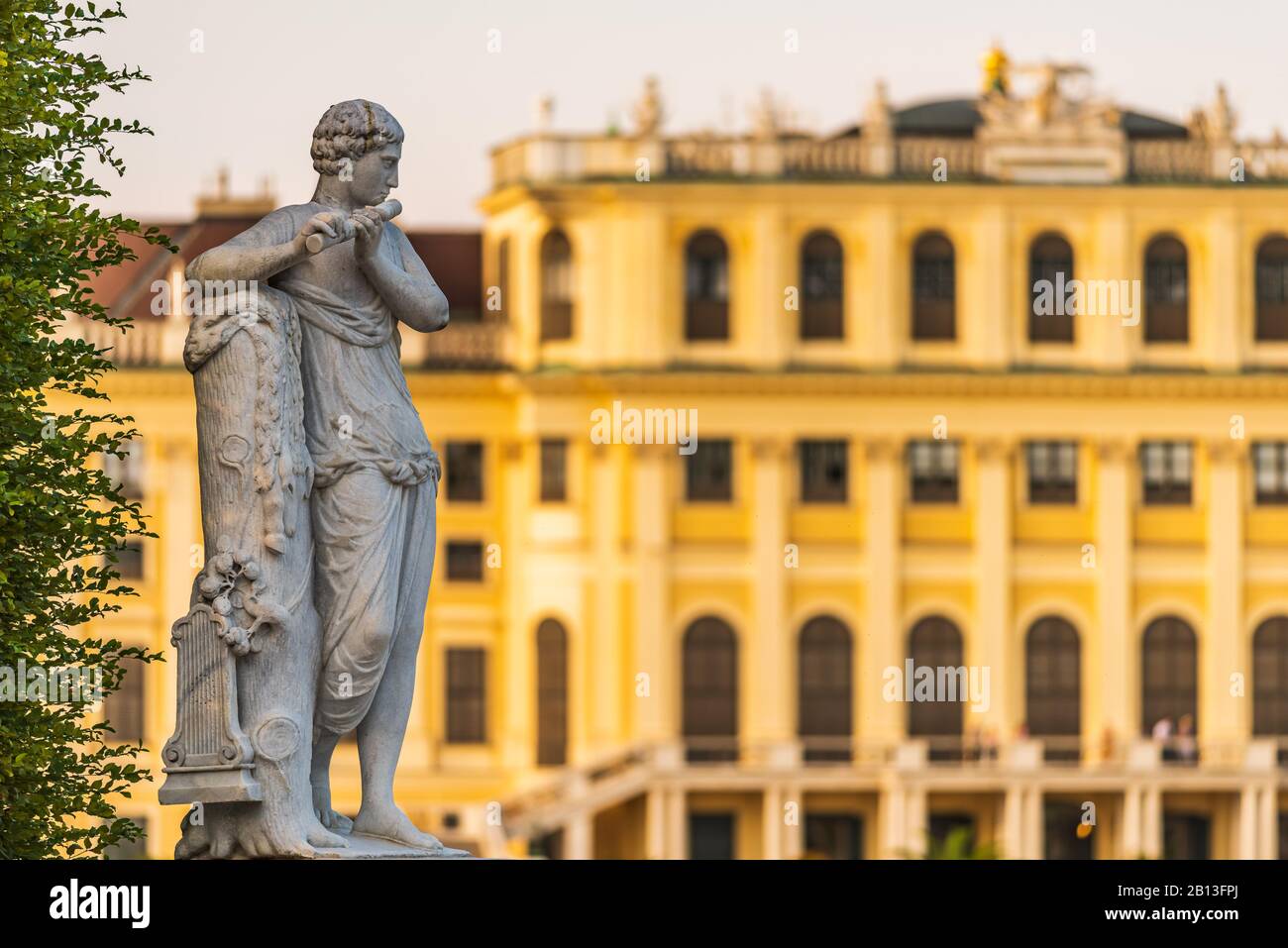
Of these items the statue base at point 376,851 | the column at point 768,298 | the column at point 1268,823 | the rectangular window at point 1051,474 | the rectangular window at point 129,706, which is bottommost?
the column at point 1268,823

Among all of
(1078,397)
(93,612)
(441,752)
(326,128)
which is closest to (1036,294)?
(1078,397)

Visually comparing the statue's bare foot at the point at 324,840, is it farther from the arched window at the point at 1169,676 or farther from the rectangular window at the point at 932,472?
the rectangular window at the point at 932,472

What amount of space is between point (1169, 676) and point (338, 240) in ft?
205

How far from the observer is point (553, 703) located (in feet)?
242

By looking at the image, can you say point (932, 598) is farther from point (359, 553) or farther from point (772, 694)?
point (359, 553)

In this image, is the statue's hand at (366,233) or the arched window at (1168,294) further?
the arched window at (1168,294)

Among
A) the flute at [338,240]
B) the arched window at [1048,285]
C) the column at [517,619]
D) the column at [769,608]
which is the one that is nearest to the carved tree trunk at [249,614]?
the flute at [338,240]

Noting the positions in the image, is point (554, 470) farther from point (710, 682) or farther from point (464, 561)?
point (710, 682)

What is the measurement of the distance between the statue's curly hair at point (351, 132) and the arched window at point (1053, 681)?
6070cm

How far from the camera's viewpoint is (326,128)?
44.3ft

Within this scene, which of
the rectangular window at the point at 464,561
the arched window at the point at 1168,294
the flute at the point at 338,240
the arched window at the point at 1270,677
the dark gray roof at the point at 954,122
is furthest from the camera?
the dark gray roof at the point at 954,122

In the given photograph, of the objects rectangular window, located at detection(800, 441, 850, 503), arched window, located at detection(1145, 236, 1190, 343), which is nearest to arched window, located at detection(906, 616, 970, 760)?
rectangular window, located at detection(800, 441, 850, 503)

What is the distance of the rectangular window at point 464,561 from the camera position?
75312 mm

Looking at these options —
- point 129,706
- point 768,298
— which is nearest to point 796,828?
point 768,298
